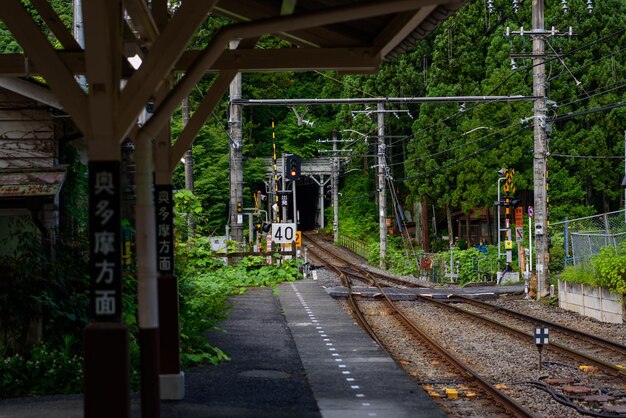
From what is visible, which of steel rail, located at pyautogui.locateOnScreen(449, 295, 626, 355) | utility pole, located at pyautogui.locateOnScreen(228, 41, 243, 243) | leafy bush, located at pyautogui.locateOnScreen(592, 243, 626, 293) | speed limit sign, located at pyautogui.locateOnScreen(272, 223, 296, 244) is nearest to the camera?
steel rail, located at pyautogui.locateOnScreen(449, 295, 626, 355)

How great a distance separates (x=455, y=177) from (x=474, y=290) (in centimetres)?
1747

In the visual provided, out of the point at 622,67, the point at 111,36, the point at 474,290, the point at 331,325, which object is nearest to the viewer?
the point at 111,36

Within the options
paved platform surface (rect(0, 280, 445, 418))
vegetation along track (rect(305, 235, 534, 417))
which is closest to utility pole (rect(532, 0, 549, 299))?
vegetation along track (rect(305, 235, 534, 417))

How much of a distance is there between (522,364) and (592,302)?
329 inches

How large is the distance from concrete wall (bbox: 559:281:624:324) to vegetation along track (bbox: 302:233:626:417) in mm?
1591

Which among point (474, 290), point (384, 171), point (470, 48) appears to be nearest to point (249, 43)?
point (474, 290)

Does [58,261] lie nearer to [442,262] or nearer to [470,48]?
[442,262]

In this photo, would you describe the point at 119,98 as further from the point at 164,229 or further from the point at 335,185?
the point at 335,185

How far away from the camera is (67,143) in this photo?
1530 cm

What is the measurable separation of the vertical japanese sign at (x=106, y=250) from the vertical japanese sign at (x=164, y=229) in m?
3.91

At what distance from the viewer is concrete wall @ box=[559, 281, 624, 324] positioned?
2220 cm

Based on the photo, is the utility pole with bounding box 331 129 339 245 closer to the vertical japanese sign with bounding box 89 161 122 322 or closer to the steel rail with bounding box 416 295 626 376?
the steel rail with bounding box 416 295 626 376

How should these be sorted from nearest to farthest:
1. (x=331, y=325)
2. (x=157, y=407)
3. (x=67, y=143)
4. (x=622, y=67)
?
(x=157, y=407)
(x=67, y=143)
(x=331, y=325)
(x=622, y=67)

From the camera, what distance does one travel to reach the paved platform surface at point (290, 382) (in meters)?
10.9
